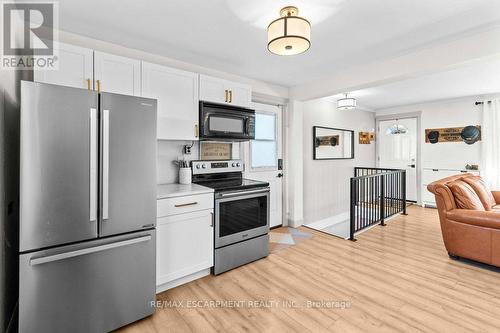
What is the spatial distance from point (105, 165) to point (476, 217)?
12.4 ft

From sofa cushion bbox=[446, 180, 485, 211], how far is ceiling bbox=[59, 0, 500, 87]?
1.75 metres

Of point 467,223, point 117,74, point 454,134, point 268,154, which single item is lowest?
point 467,223

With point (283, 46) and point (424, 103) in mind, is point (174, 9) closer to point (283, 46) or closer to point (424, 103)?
point (283, 46)

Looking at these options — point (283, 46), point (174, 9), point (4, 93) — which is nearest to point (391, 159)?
point (283, 46)

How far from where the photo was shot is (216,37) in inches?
95.8

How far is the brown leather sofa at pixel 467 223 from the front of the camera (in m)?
2.64

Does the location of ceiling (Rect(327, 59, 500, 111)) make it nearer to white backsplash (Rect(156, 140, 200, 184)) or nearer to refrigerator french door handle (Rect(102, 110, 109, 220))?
white backsplash (Rect(156, 140, 200, 184))

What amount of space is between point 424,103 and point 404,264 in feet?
15.0

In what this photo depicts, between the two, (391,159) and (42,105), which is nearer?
(42,105)

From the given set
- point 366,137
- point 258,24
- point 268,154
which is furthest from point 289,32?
point 366,137

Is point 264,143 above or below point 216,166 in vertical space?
above

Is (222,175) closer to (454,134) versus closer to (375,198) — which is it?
(375,198)

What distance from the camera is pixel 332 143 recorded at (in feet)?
17.2

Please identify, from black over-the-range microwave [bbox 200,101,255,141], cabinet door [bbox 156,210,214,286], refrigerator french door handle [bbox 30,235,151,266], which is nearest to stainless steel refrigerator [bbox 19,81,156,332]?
refrigerator french door handle [bbox 30,235,151,266]
